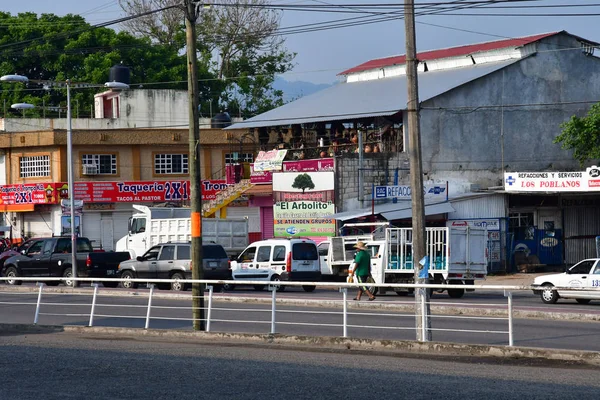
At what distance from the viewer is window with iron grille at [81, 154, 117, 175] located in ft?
187

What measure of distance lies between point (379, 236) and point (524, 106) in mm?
15742

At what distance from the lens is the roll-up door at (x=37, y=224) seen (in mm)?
55750

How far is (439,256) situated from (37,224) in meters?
32.3

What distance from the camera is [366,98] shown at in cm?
4991

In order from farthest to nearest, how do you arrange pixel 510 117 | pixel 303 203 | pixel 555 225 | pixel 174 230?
pixel 510 117 → pixel 303 203 → pixel 555 225 → pixel 174 230

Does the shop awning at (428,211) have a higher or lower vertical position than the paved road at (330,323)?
higher

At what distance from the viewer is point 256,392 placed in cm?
1221

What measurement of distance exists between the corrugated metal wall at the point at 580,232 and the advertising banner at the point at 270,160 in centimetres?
1365

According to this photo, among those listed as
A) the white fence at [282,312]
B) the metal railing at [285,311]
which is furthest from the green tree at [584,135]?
the metal railing at [285,311]

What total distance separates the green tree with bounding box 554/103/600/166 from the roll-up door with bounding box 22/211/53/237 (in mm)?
28189

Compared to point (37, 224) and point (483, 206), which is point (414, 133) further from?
point (37, 224)

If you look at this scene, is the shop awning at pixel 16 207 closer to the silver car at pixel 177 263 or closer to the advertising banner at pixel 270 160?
the advertising banner at pixel 270 160

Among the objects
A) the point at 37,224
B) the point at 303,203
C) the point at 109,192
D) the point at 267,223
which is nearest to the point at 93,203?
the point at 109,192

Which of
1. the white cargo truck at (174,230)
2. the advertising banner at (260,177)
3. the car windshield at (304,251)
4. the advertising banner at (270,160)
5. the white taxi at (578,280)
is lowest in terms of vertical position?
the white taxi at (578,280)
